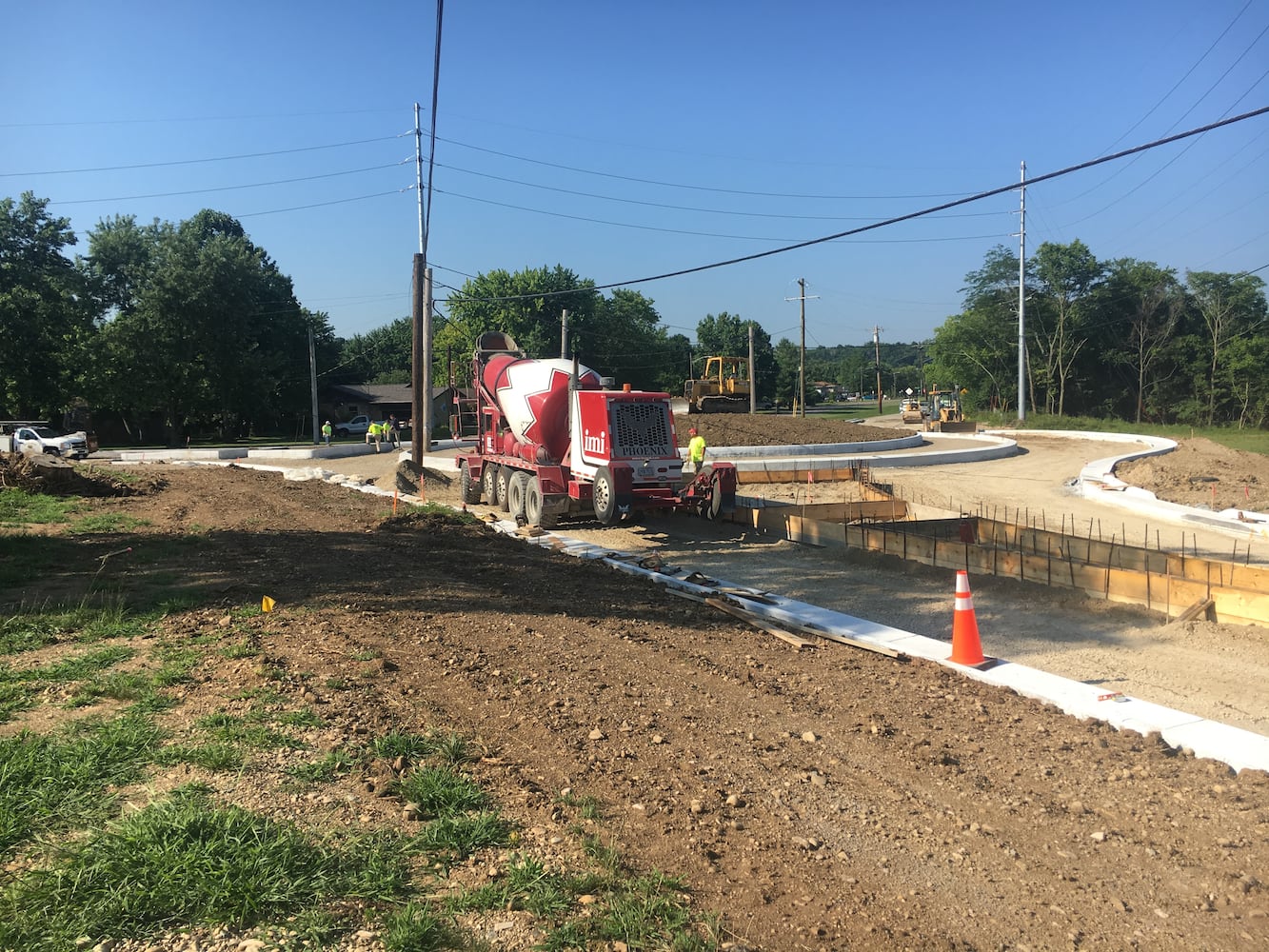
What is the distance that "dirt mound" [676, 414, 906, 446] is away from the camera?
96.8 feet

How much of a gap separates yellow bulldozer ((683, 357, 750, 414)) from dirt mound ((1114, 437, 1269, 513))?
1752cm

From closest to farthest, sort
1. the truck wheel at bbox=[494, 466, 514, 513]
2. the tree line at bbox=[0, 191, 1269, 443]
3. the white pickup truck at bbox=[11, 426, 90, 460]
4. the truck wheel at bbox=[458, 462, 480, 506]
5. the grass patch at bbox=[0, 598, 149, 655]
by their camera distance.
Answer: the grass patch at bbox=[0, 598, 149, 655] < the truck wheel at bbox=[494, 466, 514, 513] < the truck wheel at bbox=[458, 462, 480, 506] < the white pickup truck at bbox=[11, 426, 90, 460] < the tree line at bbox=[0, 191, 1269, 443]

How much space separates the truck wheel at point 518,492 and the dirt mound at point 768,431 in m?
13.6

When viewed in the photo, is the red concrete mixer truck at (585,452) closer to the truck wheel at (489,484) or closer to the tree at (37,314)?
the truck wheel at (489,484)

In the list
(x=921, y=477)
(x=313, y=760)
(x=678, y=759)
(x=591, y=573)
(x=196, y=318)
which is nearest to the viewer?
(x=313, y=760)

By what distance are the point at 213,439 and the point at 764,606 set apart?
54121mm

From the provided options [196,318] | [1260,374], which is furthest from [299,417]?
[1260,374]

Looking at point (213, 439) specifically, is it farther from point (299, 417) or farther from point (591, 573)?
point (591, 573)

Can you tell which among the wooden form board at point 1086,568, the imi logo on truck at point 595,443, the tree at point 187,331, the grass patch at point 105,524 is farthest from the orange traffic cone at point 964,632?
the tree at point 187,331

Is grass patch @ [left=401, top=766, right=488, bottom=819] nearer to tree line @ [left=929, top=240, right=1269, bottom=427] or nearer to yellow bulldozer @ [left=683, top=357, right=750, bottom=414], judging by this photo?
yellow bulldozer @ [left=683, top=357, right=750, bottom=414]

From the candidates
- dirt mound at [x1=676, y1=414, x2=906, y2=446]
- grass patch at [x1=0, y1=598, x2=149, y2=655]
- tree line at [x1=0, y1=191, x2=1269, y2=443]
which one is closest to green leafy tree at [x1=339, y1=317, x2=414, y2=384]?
tree line at [x1=0, y1=191, x2=1269, y2=443]

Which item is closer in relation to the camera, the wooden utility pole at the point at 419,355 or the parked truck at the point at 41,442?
the wooden utility pole at the point at 419,355

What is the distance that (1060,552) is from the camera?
11.3 metres

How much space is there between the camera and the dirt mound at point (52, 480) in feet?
62.9
